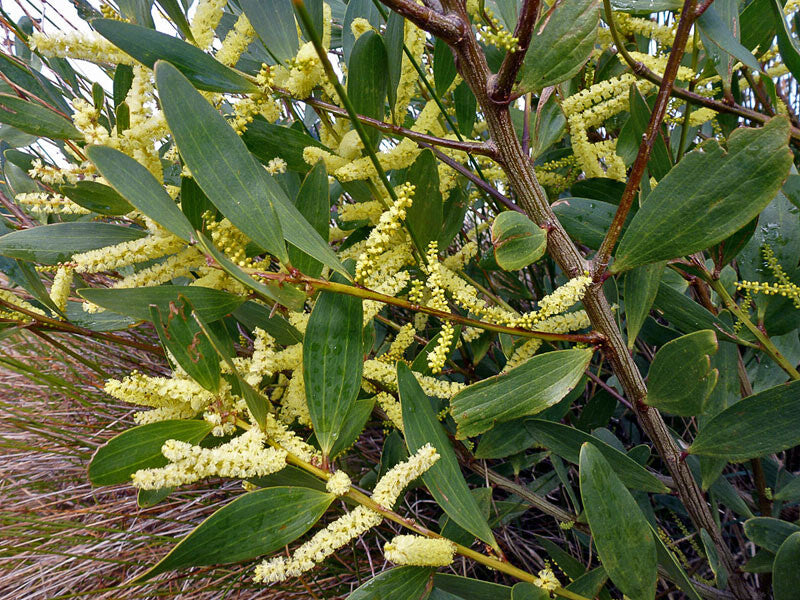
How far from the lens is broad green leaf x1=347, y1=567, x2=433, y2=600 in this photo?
735mm

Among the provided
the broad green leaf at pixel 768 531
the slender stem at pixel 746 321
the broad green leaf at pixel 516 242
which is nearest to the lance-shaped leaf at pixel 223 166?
the broad green leaf at pixel 516 242

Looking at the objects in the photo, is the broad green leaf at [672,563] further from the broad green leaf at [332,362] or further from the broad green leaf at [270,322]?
the broad green leaf at [270,322]

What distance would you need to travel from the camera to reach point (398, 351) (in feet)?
3.25

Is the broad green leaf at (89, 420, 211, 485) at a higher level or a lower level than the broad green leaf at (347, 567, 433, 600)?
higher

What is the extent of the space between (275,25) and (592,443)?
0.81 meters

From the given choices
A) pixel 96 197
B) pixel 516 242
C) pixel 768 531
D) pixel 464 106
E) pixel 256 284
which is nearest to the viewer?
pixel 256 284

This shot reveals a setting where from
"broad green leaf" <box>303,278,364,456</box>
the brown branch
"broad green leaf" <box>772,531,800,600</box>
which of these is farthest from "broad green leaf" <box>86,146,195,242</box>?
"broad green leaf" <box>772,531,800,600</box>

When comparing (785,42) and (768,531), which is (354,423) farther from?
(785,42)

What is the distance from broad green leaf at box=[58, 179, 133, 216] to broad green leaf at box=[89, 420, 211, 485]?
13.6 inches

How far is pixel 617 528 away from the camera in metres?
0.74

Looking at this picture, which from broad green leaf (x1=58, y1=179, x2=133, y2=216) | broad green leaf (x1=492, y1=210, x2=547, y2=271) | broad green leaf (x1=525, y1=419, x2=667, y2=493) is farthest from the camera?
broad green leaf (x1=525, y1=419, x2=667, y2=493)

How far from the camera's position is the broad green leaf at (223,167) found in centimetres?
61

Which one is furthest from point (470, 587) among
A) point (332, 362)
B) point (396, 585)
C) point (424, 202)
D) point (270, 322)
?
point (424, 202)

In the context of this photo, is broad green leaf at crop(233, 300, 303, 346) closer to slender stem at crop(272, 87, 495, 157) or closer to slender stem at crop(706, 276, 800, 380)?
slender stem at crop(272, 87, 495, 157)
